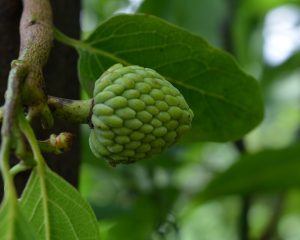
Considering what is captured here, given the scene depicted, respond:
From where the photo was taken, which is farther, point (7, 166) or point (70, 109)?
point (70, 109)

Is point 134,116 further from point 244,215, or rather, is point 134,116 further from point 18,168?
point 244,215

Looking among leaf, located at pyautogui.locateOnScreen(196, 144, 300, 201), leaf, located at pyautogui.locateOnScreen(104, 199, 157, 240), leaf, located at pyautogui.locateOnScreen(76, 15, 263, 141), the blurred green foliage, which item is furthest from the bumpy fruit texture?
leaf, located at pyautogui.locateOnScreen(104, 199, 157, 240)

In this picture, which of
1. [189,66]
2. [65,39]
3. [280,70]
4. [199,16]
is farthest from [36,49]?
[280,70]

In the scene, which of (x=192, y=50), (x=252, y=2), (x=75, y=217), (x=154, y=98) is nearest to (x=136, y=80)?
(x=154, y=98)

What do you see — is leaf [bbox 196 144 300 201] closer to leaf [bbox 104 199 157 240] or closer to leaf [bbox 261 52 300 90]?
leaf [bbox 104 199 157 240]

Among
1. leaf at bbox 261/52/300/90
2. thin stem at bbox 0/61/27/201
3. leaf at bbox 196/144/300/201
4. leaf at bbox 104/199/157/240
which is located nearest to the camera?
thin stem at bbox 0/61/27/201

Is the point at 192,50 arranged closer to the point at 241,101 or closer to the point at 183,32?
the point at 183,32
